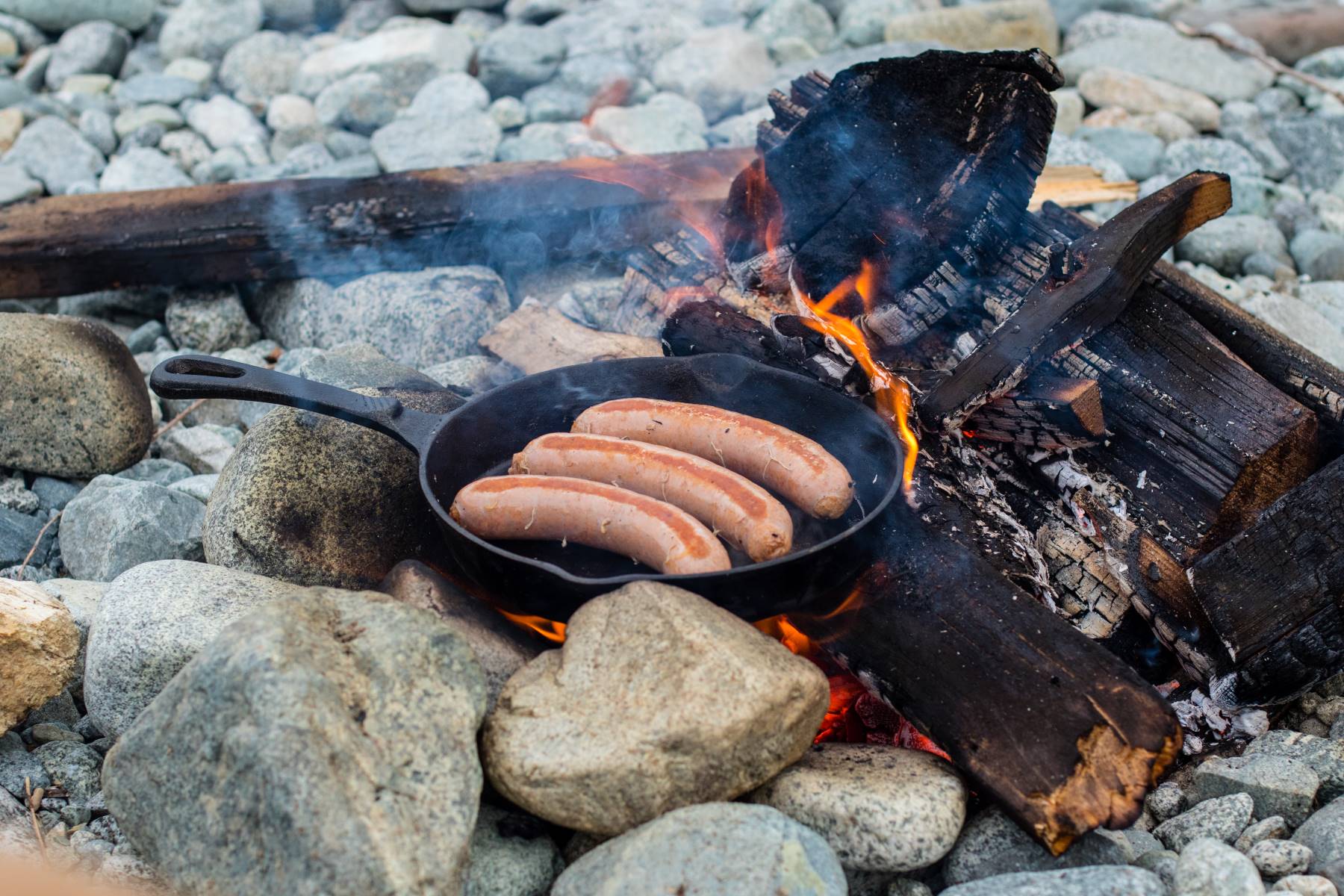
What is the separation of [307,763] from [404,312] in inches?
144

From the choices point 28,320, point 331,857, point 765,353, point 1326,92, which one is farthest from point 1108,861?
point 1326,92

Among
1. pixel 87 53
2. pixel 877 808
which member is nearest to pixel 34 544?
pixel 877 808

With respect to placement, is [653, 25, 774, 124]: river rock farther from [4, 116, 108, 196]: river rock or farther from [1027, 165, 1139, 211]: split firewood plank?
[4, 116, 108, 196]: river rock

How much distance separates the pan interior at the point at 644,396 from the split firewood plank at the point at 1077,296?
0.29 m

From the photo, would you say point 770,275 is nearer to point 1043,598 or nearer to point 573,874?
point 1043,598

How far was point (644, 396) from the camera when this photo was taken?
4238 millimetres

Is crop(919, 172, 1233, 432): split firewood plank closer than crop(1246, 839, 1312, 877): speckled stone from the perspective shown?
No

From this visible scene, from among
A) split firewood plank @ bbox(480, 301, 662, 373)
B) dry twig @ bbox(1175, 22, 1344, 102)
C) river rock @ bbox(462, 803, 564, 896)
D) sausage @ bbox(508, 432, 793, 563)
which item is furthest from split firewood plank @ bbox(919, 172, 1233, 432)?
dry twig @ bbox(1175, 22, 1344, 102)

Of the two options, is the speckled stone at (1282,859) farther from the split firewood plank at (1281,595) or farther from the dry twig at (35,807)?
the dry twig at (35,807)

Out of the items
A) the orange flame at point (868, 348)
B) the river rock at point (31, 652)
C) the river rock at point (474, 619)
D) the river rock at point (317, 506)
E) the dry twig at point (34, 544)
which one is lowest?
the dry twig at point (34, 544)

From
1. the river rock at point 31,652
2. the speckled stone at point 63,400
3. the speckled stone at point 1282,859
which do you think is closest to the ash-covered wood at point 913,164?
the speckled stone at point 1282,859

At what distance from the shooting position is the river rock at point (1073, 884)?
101 inches

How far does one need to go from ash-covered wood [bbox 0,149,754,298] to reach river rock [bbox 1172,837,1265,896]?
3.89 meters

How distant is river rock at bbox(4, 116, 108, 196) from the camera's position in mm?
7734
